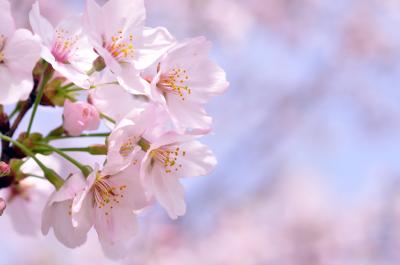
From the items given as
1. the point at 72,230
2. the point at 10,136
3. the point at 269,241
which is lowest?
the point at 269,241

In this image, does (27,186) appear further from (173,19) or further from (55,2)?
(173,19)

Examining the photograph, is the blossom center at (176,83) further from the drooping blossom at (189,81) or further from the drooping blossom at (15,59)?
the drooping blossom at (15,59)

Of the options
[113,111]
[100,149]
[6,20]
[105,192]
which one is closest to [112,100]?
[113,111]

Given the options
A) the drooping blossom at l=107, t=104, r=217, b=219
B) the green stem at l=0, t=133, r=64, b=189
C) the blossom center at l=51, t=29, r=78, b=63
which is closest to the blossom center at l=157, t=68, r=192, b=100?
the drooping blossom at l=107, t=104, r=217, b=219

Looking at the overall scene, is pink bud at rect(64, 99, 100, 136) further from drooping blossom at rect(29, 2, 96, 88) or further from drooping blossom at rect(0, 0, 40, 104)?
drooping blossom at rect(0, 0, 40, 104)

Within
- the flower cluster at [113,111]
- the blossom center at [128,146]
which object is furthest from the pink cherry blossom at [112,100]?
the blossom center at [128,146]

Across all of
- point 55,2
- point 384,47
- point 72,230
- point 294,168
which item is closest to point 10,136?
point 72,230
